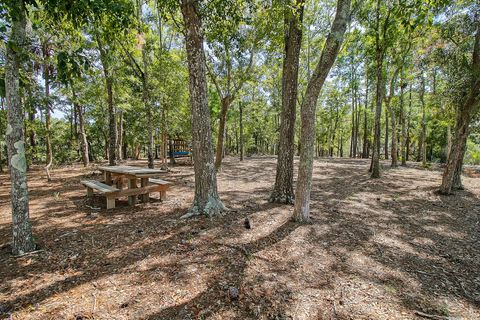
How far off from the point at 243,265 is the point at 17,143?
359 centimetres

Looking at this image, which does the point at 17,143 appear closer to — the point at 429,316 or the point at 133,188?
the point at 133,188

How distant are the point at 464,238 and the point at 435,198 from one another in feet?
11.1

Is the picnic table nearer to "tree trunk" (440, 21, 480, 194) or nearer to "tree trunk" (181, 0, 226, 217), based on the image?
"tree trunk" (181, 0, 226, 217)

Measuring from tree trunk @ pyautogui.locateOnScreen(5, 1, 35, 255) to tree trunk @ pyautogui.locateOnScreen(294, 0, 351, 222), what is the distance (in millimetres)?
4373

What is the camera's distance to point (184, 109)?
1341cm

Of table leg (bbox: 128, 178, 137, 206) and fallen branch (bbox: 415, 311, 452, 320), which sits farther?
table leg (bbox: 128, 178, 137, 206)

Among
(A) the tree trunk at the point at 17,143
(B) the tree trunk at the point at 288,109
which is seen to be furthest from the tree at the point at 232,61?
(A) the tree trunk at the point at 17,143

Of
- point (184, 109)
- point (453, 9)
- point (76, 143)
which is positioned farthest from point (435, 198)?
point (76, 143)

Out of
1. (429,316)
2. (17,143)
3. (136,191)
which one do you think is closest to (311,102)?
(429,316)

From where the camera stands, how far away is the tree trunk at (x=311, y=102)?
3863 millimetres

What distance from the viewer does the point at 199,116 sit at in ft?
15.4

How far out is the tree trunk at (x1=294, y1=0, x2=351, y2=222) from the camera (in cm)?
386

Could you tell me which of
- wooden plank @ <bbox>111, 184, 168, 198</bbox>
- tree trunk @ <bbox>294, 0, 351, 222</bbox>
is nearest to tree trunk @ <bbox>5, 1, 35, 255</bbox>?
wooden plank @ <bbox>111, 184, 168, 198</bbox>

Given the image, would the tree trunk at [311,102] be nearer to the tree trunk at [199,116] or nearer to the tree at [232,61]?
the tree trunk at [199,116]
